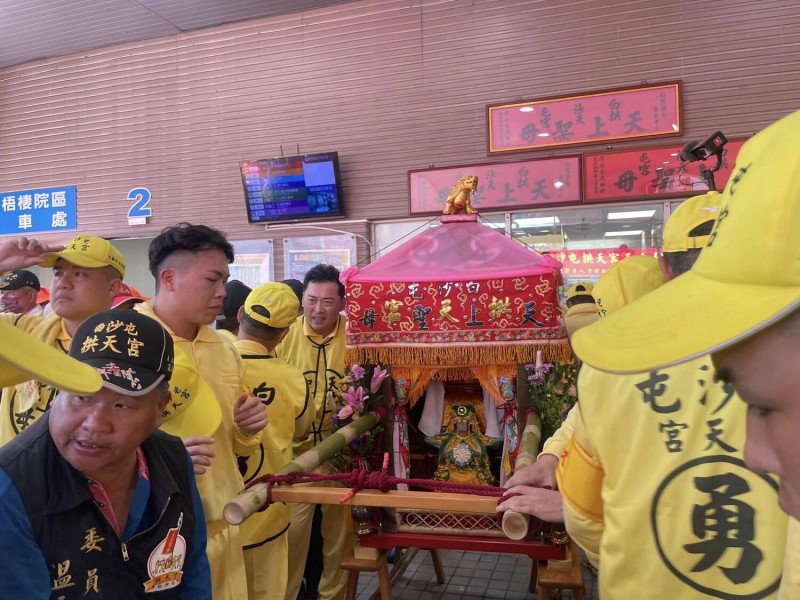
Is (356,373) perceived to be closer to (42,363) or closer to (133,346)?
(133,346)

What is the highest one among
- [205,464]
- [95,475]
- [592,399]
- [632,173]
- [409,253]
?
[632,173]

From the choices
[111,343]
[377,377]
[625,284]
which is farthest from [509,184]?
[111,343]

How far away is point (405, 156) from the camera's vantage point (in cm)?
517

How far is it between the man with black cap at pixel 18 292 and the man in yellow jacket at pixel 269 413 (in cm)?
212

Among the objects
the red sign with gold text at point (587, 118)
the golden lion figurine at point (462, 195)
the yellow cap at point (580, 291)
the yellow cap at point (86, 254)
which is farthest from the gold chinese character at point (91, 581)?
the red sign with gold text at point (587, 118)

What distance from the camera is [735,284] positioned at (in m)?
0.46

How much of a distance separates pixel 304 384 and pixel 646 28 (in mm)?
4208

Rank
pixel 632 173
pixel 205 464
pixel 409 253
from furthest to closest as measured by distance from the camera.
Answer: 1. pixel 632 173
2. pixel 409 253
3. pixel 205 464

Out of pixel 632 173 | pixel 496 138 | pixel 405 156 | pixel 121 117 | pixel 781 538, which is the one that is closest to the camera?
pixel 781 538

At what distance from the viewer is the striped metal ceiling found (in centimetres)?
539

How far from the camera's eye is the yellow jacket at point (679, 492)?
0.78 metres

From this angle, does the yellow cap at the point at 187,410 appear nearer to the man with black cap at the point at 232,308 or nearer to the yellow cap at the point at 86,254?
the yellow cap at the point at 86,254

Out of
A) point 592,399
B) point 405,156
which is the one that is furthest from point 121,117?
point 592,399

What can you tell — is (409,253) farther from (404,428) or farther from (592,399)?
(592,399)
